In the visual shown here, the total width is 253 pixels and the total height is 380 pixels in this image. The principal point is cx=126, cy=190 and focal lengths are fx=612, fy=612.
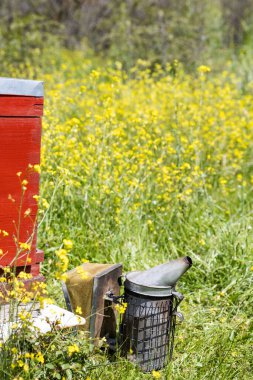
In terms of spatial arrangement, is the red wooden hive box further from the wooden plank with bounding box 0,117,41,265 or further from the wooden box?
the wooden box

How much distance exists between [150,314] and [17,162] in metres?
1.11

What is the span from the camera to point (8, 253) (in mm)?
3148

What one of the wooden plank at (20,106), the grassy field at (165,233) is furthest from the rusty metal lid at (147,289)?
the wooden plank at (20,106)

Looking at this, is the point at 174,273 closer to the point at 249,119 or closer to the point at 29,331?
the point at 29,331

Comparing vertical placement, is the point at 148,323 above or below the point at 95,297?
below

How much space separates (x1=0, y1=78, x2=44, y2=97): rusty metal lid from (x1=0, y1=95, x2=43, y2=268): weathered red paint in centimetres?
2

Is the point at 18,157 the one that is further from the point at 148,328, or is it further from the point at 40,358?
the point at 148,328

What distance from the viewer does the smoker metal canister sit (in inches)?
132

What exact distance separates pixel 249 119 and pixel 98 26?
8864 mm

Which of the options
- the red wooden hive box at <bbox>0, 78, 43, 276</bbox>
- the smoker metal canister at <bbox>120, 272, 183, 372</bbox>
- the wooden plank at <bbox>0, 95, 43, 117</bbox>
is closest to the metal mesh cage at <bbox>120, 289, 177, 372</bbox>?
the smoker metal canister at <bbox>120, 272, 183, 372</bbox>

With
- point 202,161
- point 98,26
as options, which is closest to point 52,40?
point 98,26

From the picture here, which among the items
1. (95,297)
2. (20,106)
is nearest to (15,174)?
(20,106)

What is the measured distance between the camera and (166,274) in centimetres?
336

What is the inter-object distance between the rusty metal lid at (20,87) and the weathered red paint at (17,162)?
0.08ft
